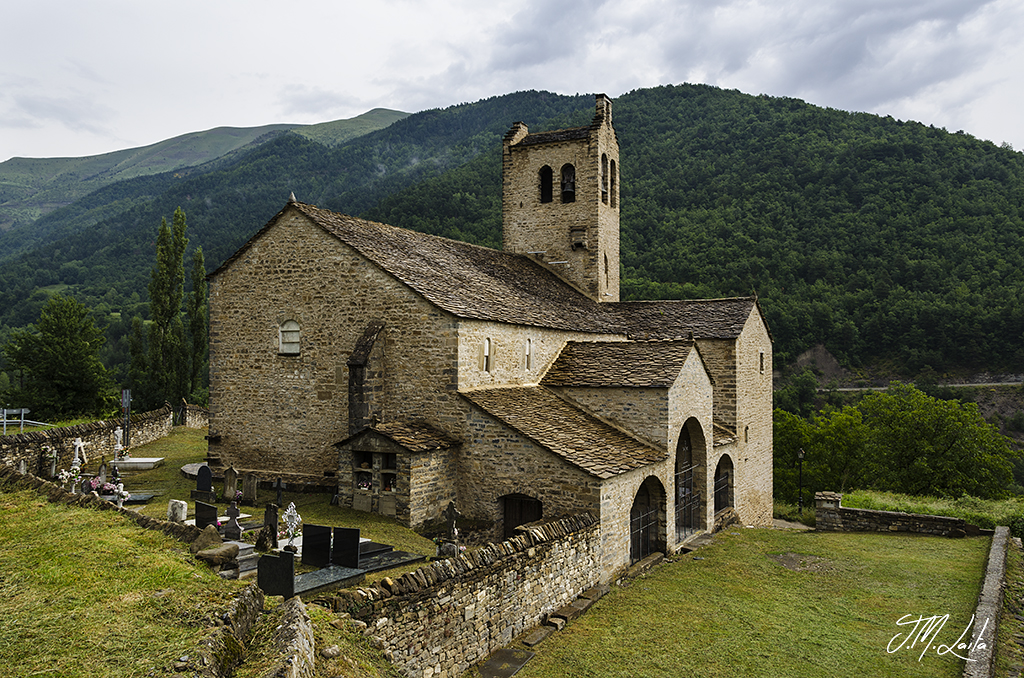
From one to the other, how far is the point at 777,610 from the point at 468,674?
701 centimetres

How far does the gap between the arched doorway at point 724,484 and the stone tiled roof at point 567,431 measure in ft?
24.4

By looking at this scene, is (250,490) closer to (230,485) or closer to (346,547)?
(230,485)

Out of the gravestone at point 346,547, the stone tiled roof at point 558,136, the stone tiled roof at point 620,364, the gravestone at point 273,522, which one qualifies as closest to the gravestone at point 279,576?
the gravestone at point 346,547

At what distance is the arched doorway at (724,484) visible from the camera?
2320 centimetres

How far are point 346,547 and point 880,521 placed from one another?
1851cm

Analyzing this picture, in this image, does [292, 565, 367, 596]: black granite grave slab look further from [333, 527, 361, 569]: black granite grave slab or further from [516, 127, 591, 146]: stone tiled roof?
[516, 127, 591, 146]: stone tiled roof

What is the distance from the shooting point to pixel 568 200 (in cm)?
3097

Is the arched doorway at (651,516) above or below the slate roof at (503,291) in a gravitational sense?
below

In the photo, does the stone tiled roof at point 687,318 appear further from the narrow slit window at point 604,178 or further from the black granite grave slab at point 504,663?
the black granite grave slab at point 504,663

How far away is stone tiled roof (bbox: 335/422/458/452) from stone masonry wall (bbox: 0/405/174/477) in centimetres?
980

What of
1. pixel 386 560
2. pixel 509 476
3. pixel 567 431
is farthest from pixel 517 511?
pixel 386 560

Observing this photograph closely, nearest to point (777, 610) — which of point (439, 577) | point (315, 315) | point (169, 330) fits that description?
point (439, 577)

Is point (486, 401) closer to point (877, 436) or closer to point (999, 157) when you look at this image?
point (877, 436)

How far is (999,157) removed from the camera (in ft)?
239
